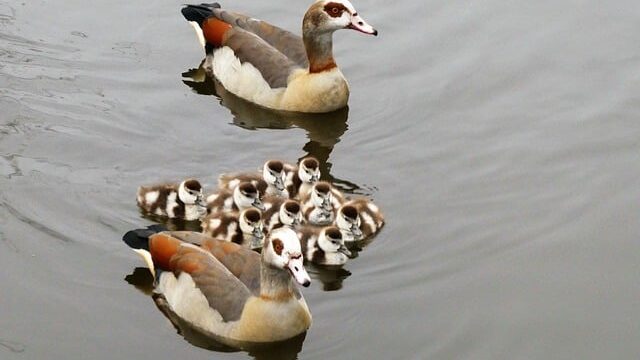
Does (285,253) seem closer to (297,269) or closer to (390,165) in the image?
(297,269)

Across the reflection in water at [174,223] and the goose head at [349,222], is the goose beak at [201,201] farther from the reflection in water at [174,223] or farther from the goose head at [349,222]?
the goose head at [349,222]

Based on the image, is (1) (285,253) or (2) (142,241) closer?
(1) (285,253)

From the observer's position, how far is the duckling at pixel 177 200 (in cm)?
1139

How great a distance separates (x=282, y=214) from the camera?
1125 cm

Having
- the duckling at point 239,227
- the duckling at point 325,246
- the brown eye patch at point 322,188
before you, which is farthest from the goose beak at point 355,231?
the duckling at point 239,227

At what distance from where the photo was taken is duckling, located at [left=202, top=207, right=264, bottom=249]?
11047 millimetres

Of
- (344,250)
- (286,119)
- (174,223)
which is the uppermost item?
(344,250)

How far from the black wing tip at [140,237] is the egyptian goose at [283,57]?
11.3 ft

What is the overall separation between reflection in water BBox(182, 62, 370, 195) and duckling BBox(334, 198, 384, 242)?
1536mm

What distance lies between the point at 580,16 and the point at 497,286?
5470 millimetres

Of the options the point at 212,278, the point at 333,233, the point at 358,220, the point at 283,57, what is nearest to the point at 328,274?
the point at 333,233

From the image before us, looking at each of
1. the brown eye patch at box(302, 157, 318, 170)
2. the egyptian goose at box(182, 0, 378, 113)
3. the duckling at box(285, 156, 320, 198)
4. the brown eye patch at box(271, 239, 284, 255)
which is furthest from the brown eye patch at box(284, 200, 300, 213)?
the egyptian goose at box(182, 0, 378, 113)

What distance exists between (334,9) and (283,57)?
93cm

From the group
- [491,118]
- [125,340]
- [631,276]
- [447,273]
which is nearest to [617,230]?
[631,276]
